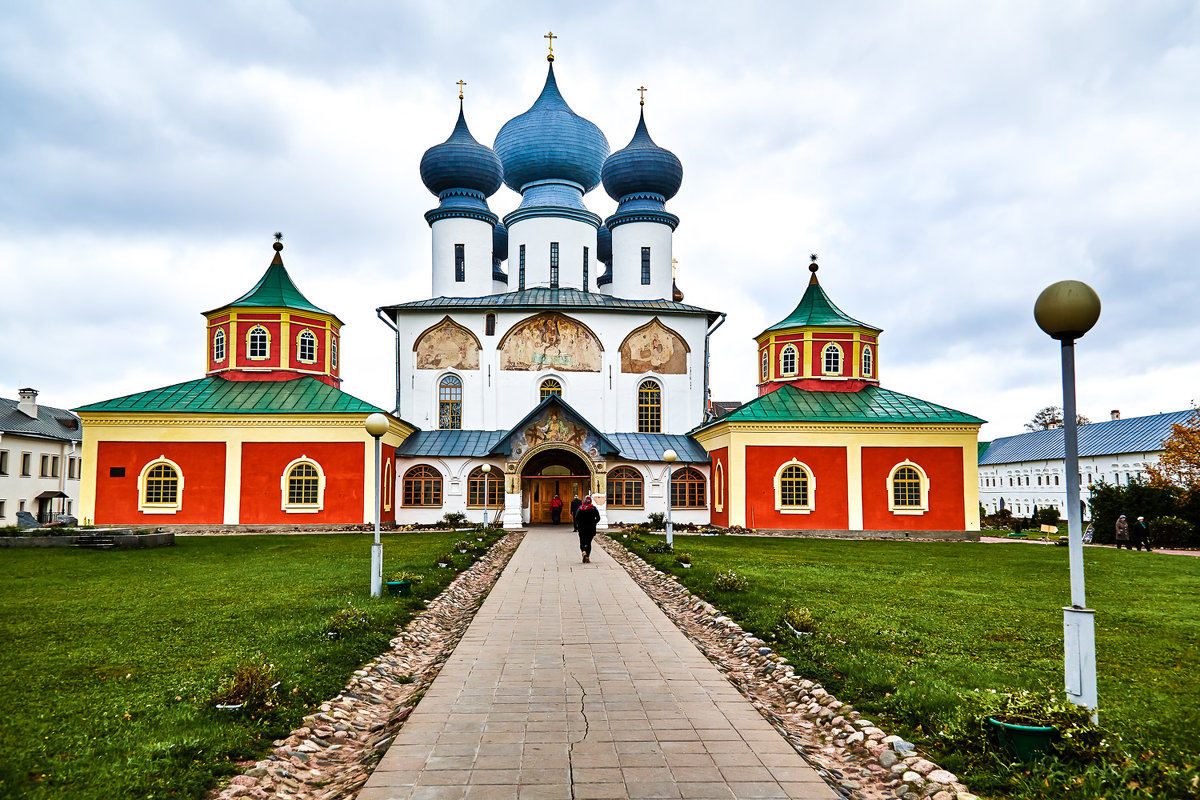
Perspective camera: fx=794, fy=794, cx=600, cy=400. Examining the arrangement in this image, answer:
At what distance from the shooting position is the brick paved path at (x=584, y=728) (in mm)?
4598

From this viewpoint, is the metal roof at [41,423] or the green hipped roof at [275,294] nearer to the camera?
the green hipped roof at [275,294]

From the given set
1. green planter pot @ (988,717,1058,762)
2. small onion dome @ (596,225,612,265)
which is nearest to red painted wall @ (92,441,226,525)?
small onion dome @ (596,225,612,265)

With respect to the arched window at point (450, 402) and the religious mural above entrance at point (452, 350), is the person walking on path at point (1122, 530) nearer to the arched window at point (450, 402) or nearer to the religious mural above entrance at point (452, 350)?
the religious mural above entrance at point (452, 350)

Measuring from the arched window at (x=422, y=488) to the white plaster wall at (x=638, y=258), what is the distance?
468 inches

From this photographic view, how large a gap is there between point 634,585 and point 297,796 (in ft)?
29.2

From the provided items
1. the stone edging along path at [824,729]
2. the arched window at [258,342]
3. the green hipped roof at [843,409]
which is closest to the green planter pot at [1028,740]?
Result: the stone edging along path at [824,729]

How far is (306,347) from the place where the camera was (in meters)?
31.4

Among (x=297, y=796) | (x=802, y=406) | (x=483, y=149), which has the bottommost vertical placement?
(x=297, y=796)

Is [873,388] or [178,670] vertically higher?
[873,388]

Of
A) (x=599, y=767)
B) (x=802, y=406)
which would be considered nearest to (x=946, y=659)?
(x=599, y=767)

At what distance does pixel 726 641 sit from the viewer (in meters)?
9.01

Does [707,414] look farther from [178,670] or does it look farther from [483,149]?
[178,670]

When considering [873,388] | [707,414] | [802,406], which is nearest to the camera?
[802,406]

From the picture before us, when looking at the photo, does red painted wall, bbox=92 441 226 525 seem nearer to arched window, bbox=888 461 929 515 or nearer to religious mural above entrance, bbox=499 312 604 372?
religious mural above entrance, bbox=499 312 604 372
